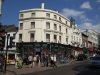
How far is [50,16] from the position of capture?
51.5 meters

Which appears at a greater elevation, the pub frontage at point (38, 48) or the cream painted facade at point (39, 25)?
the cream painted facade at point (39, 25)

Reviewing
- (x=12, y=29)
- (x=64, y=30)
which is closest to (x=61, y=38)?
(x=64, y=30)

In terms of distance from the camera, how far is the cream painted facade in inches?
1961

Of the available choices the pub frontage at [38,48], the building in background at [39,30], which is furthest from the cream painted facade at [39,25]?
the pub frontage at [38,48]

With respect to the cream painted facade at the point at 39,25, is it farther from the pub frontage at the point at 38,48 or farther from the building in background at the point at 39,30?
the pub frontage at the point at 38,48

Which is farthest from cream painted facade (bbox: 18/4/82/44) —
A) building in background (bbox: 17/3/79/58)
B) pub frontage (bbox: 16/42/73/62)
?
pub frontage (bbox: 16/42/73/62)

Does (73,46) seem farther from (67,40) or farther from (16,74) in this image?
(16,74)

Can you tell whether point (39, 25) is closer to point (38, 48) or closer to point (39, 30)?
point (39, 30)

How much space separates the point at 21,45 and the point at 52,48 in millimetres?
6745

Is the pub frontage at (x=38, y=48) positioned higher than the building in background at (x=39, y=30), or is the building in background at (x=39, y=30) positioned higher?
the building in background at (x=39, y=30)

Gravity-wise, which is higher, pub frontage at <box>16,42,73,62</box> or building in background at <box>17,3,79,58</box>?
building in background at <box>17,3,79,58</box>

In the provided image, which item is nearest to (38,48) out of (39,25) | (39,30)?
(39,30)

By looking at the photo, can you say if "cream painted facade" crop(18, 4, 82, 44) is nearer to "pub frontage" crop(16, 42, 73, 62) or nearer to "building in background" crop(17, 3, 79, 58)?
"building in background" crop(17, 3, 79, 58)

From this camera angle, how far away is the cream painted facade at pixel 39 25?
4981cm
